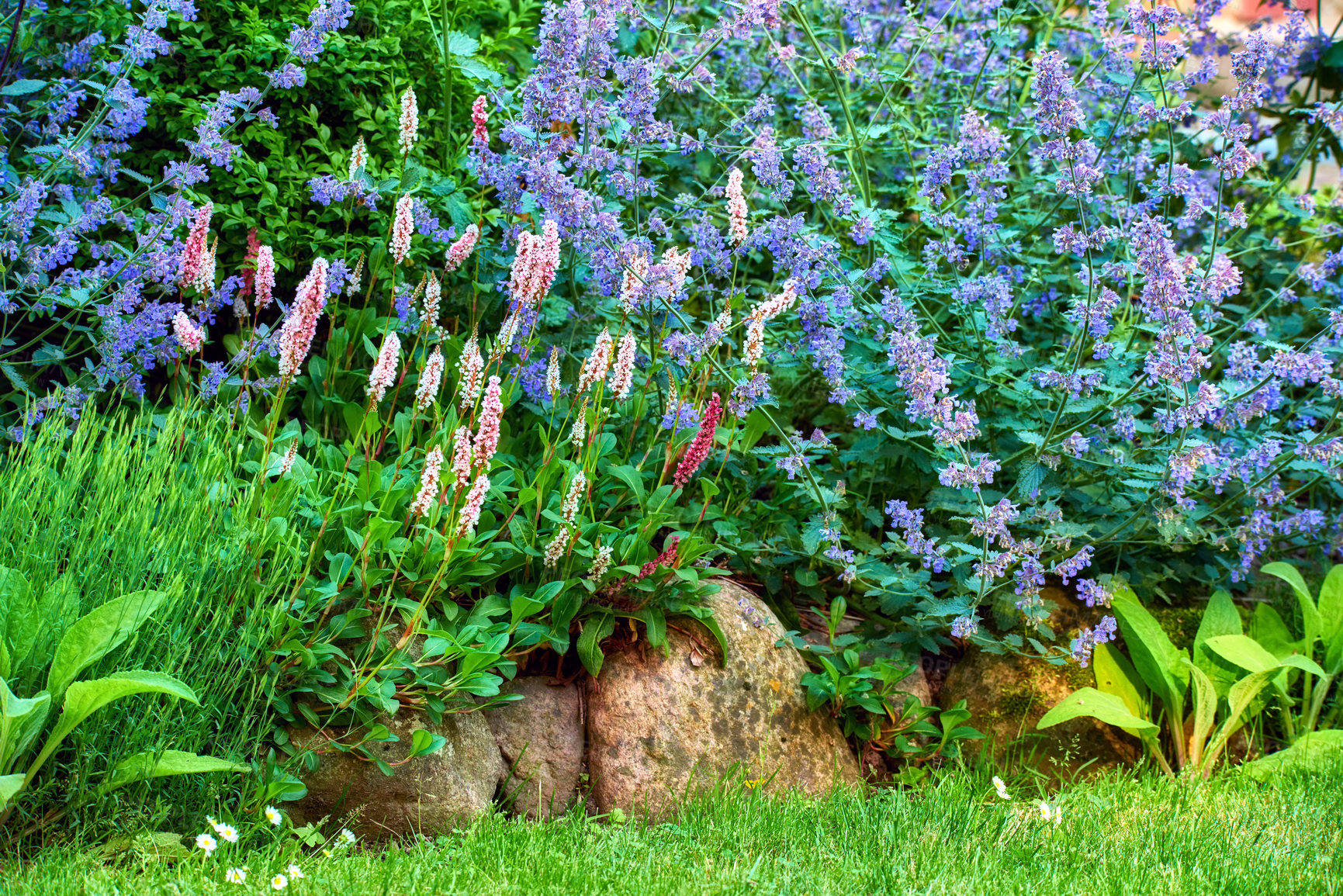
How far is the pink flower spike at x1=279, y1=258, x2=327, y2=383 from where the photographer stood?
2531 millimetres

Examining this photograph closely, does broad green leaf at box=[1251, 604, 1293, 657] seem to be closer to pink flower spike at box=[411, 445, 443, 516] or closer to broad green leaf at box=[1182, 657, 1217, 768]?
broad green leaf at box=[1182, 657, 1217, 768]

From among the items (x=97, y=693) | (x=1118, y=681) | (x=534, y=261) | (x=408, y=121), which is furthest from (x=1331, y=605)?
(x=97, y=693)

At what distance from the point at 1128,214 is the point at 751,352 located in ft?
5.09

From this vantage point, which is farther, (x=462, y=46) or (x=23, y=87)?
(x=462, y=46)

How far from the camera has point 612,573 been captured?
10.1 feet

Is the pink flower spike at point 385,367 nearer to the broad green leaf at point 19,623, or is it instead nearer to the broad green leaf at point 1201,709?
the broad green leaf at point 19,623

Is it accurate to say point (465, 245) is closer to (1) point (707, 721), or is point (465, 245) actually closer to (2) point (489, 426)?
(2) point (489, 426)

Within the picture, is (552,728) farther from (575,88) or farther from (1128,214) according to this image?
(1128,214)

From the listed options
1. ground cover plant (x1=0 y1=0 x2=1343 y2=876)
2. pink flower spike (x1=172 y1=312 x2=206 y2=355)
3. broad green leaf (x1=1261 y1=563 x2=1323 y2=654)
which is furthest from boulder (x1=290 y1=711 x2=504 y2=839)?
broad green leaf (x1=1261 y1=563 x2=1323 y2=654)

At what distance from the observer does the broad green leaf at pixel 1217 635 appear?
364 centimetres

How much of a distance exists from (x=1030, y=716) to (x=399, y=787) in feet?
6.59

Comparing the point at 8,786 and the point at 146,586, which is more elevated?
the point at 146,586

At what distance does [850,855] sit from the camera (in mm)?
2504

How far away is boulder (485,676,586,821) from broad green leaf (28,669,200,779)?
103 centimetres
